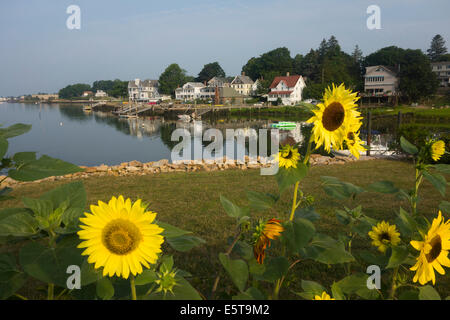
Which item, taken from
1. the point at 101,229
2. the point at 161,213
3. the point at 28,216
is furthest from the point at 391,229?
the point at 161,213

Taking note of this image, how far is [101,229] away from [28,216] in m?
0.28

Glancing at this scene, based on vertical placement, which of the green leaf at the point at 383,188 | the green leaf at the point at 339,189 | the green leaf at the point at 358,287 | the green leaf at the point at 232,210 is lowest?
the green leaf at the point at 358,287

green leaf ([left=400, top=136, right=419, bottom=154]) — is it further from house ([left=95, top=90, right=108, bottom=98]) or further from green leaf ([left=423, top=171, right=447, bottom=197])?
house ([left=95, top=90, right=108, bottom=98])

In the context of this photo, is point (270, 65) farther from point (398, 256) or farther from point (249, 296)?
point (249, 296)

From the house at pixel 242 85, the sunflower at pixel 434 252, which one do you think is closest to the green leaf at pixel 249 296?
the sunflower at pixel 434 252

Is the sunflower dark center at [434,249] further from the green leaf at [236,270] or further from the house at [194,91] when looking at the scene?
the house at [194,91]

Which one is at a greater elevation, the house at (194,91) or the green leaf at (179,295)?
the house at (194,91)

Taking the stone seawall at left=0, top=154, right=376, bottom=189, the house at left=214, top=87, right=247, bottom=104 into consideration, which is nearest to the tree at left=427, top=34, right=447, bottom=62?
the house at left=214, top=87, right=247, bottom=104

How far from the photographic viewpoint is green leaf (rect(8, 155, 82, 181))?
1057mm

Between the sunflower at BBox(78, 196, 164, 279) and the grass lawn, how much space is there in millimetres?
548

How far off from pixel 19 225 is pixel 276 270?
3.13 feet

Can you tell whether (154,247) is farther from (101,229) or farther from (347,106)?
(347,106)

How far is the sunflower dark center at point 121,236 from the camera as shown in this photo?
0.92m

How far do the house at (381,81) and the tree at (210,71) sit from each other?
2348 inches
